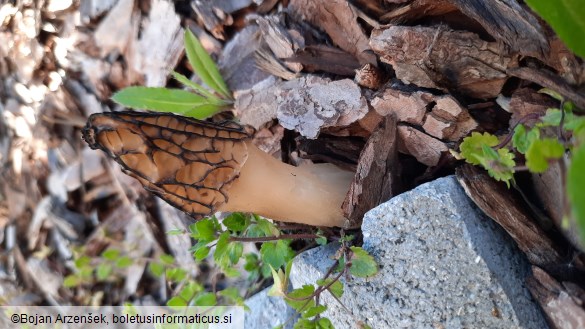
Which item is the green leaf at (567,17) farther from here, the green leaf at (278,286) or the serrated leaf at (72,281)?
the serrated leaf at (72,281)

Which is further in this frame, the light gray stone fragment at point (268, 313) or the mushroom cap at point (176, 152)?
the light gray stone fragment at point (268, 313)

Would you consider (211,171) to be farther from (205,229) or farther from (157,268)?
(157,268)

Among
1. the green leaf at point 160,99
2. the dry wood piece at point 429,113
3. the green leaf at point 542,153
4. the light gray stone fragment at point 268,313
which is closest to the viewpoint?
the green leaf at point 542,153

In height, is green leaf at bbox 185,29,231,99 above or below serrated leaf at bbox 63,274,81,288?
above

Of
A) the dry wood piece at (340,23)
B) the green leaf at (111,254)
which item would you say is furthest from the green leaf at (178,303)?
the dry wood piece at (340,23)

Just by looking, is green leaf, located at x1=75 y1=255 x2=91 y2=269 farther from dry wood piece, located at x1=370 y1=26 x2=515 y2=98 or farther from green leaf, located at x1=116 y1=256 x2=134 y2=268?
dry wood piece, located at x1=370 y1=26 x2=515 y2=98

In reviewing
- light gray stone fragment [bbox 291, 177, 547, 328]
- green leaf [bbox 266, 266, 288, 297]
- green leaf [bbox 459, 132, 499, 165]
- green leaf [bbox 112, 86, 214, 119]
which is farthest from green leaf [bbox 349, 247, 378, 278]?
green leaf [bbox 112, 86, 214, 119]
